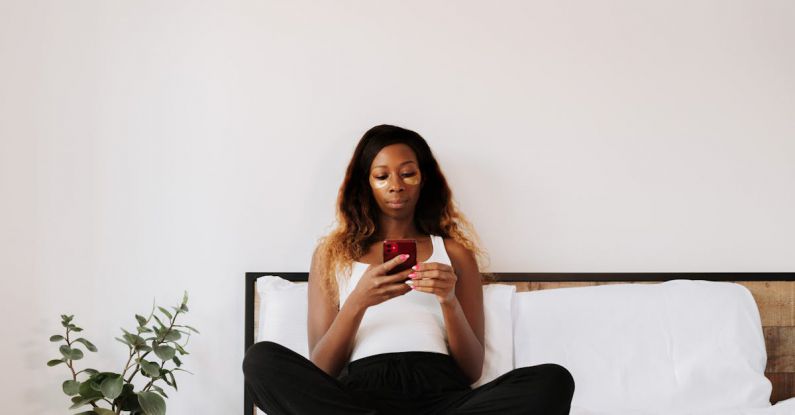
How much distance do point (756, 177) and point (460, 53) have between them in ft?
3.49

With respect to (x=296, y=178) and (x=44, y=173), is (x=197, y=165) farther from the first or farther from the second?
(x=44, y=173)

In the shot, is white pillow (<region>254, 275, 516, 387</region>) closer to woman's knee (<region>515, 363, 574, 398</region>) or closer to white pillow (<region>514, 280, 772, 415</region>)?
white pillow (<region>514, 280, 772, 415</region>)

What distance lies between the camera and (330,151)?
2307mm

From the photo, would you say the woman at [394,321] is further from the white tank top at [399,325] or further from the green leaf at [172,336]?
the green leaf at [172,336]

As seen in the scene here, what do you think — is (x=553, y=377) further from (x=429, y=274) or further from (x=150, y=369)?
(x=150, y=369)

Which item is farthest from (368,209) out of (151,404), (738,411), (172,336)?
(738,411)

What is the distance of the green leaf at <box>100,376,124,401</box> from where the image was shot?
6.36 feet

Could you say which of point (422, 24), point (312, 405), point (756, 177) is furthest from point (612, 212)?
point (312, 405)

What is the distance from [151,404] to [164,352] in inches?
5.4

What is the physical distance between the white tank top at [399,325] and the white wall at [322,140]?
1.33ft

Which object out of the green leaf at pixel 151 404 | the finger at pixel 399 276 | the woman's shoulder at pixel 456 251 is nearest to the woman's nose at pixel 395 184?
the woman's shoulder at pixel 456 251

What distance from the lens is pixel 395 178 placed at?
2.00 m

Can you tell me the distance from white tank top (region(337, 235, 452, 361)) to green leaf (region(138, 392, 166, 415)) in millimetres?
526

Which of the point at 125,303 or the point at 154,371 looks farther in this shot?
the point at 125,303
